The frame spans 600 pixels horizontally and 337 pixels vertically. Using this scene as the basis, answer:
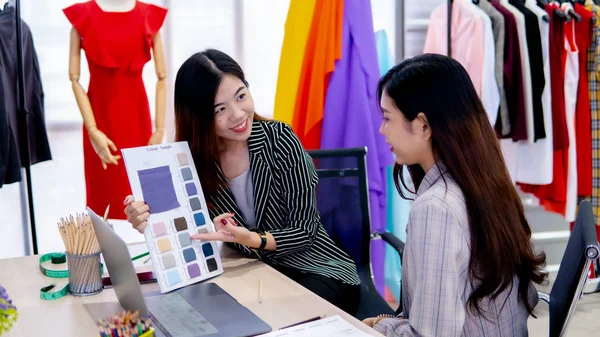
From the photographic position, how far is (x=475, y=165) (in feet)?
4.26

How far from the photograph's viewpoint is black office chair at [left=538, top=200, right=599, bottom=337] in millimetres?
1192

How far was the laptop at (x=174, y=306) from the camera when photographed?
126 centimetres

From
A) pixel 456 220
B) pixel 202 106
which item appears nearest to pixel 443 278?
pixel 456 220

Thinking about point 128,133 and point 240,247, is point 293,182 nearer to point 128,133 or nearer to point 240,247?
point 240,247

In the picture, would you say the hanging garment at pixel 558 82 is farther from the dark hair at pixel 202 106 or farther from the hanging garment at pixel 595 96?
the dark hair at pixel 202 106

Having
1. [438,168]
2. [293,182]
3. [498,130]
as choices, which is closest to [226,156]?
[293,182]

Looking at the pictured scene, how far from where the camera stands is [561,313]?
124 cm

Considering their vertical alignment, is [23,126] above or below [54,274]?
above

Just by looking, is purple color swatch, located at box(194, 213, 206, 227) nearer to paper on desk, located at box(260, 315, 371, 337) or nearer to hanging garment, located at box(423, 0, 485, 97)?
paper on desk, located at box(260, 315, 371, 337)

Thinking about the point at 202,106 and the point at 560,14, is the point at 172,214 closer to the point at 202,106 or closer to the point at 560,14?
the point at 202,106

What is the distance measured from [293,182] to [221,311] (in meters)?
0.59

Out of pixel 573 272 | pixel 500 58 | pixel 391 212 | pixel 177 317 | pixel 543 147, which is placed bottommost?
pixel 391 212

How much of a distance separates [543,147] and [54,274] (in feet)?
7.86

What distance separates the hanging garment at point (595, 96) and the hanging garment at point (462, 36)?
0.60m
